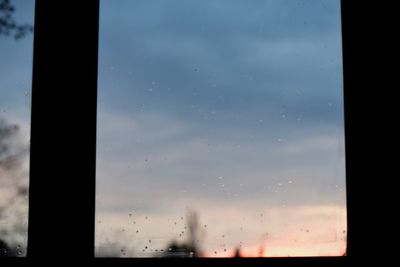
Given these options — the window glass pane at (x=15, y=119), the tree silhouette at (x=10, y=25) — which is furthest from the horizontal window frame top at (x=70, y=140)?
the tree silhouette at (x=10, y=25)

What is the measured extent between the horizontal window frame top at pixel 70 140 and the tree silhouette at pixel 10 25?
209mm

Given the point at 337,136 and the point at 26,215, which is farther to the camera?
the point at 337,136

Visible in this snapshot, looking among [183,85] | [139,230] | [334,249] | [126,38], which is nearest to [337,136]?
[334,249]

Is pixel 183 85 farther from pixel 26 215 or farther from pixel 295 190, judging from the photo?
pixel 26 215

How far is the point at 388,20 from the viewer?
1471 millimetres

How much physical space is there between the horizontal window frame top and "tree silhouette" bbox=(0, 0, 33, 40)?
21 cm

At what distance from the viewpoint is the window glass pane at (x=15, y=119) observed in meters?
→ 1.42

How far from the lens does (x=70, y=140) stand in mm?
1385

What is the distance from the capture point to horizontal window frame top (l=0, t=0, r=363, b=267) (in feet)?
4.39

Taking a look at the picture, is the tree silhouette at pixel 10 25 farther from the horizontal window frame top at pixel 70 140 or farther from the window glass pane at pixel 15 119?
the horizontal window frame top at pixel 70 140

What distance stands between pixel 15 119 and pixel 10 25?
326mm

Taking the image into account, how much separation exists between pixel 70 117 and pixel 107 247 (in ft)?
1.28

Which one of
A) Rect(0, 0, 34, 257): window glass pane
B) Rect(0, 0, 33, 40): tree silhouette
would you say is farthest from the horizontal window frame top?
Rect(0, 0, 33, 40): tree silhouette

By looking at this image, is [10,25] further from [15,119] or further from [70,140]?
[70,140]
